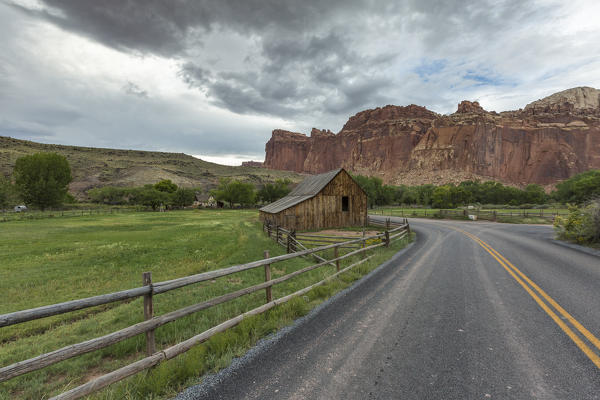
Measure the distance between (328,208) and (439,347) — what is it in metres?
22.0

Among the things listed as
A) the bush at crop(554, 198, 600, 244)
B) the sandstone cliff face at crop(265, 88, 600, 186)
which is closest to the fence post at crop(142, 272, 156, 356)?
the bush at crop(554, 198, 600, 244)

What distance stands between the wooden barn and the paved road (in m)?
17.2

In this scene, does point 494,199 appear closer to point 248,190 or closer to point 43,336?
point 248,190

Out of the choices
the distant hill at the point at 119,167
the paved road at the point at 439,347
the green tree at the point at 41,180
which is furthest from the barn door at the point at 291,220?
the distant hill at the point at 119,167

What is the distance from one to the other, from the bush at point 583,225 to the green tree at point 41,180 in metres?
79.4

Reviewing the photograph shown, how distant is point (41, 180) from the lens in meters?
50.2

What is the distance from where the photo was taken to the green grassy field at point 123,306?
3451mm

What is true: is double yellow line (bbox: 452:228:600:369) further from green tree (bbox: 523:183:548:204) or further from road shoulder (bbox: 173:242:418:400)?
green tree (bbox: 523:183:548:204)

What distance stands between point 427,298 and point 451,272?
10.4 feet

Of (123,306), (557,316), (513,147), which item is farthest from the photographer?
(513,147)

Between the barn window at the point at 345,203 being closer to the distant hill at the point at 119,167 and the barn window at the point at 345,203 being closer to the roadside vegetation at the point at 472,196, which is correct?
the roadside vegetation at the point at 472,196

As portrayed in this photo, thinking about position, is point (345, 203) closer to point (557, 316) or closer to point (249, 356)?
point (557, 316)

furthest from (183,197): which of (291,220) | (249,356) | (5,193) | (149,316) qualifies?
(249,356)

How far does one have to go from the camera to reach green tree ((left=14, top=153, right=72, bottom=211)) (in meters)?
49.8
